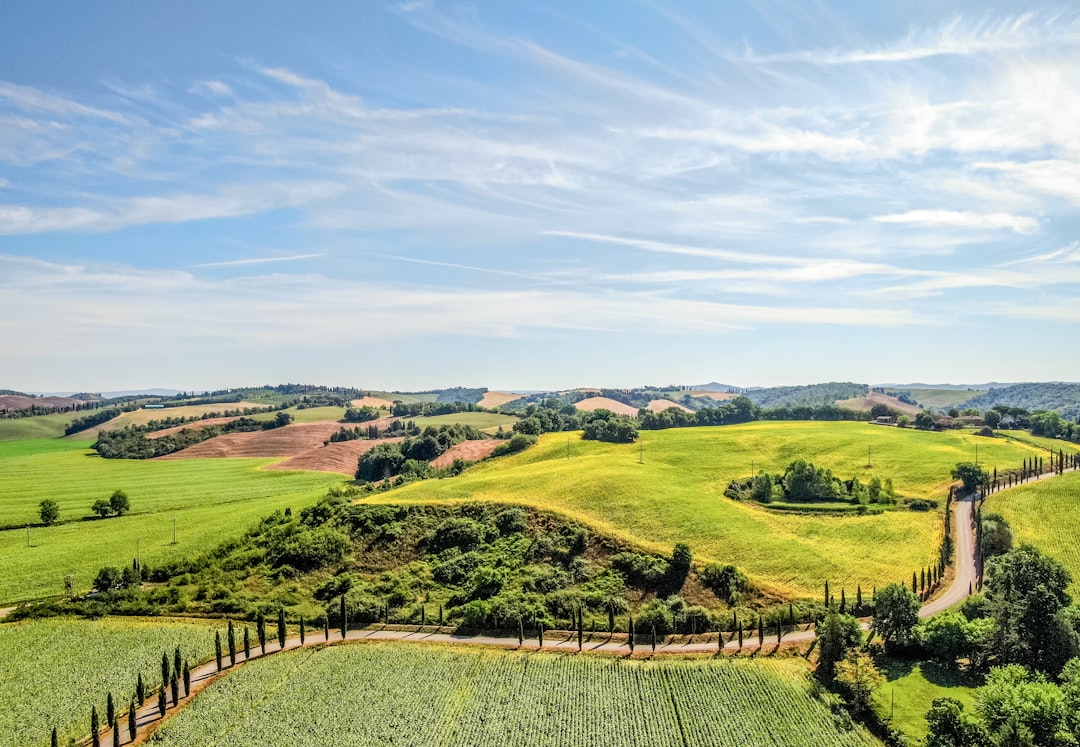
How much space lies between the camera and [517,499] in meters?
107

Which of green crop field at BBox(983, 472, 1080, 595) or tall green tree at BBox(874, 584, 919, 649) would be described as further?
green crop field at BBox(983, 472, 1080, 595)

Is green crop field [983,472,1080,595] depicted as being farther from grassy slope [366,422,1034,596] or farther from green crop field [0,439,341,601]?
green crop field [0,439,341,601]

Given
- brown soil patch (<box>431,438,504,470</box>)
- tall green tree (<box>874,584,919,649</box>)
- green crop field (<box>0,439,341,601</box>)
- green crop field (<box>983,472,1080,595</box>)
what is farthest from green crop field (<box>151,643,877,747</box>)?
brown soil patch (<box>431,438,504,470</box>)

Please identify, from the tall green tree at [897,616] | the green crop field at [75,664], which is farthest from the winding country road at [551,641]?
the tall green tree at [897,616]

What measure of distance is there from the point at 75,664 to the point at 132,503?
7905cm

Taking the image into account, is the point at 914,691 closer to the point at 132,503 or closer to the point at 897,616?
the point at 897,616

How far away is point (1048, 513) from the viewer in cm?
11112

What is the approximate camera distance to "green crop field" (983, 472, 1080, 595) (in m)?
95.9

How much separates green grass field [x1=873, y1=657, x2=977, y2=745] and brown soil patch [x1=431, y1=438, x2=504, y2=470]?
110 m

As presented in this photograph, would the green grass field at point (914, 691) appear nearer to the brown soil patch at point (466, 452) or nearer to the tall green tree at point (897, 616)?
the tall green tree at point (897, 616)

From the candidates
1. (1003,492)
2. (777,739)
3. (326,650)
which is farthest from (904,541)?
(326,650)

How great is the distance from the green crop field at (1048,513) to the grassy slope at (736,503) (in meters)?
11.1

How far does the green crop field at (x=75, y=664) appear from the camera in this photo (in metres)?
53.6

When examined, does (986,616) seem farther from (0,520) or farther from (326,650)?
(0,520)
